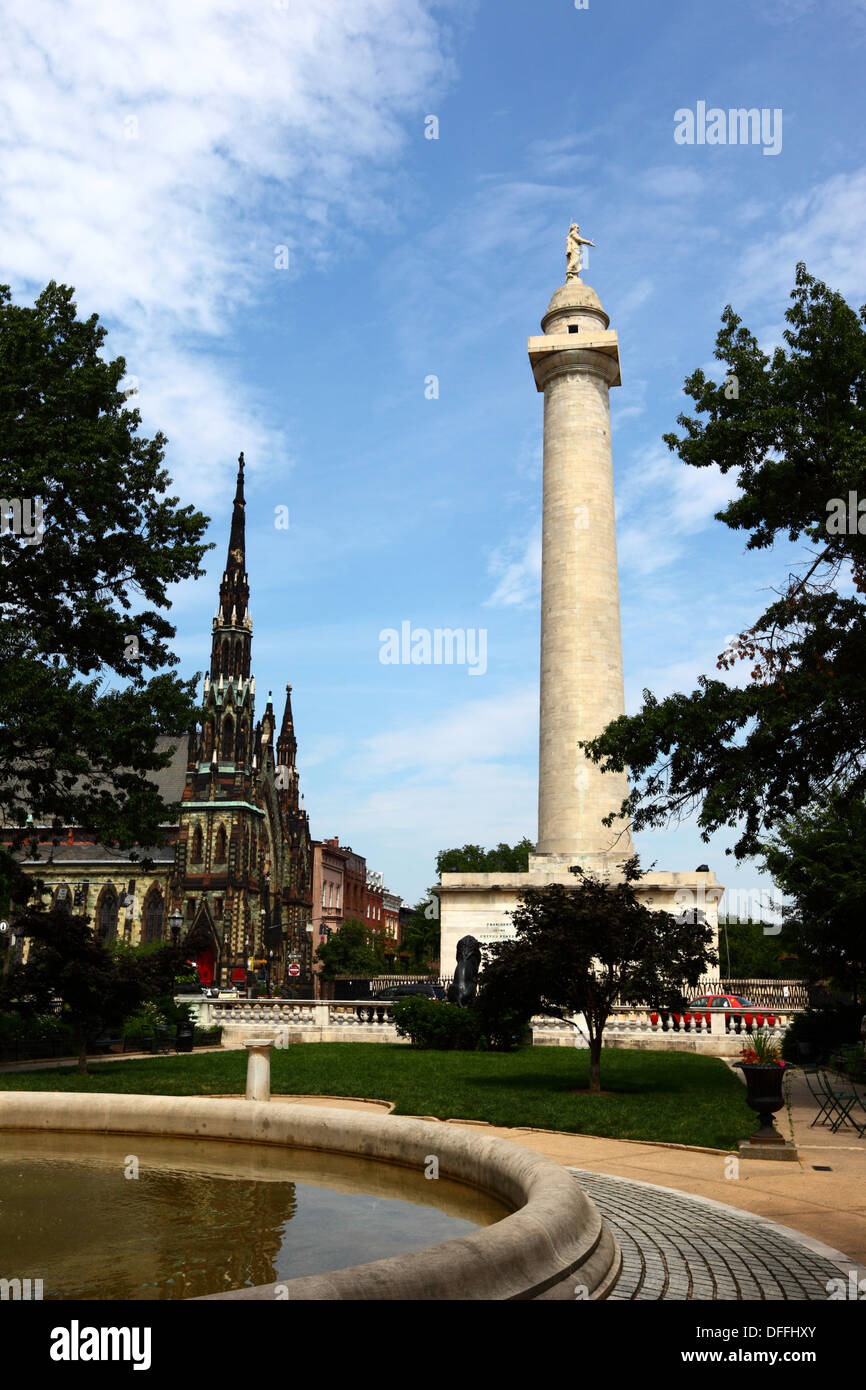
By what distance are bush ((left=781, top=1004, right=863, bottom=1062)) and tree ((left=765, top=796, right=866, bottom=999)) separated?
2.71ft

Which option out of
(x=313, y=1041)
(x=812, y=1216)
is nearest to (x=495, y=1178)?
(x=812, y=1216)

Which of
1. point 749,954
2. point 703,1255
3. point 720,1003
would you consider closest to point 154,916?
point 749,954

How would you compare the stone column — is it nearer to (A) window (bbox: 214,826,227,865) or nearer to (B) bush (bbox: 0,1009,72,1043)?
(B) bush (bbox: 0,1009,72,1043)

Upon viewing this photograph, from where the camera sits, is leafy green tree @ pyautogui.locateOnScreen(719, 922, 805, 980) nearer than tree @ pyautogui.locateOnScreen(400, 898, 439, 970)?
Yes

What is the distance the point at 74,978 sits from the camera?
2231 cm

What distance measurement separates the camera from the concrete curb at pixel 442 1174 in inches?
194

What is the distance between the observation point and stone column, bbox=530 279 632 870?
4131 cm

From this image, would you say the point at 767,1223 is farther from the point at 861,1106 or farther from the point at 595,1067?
the point at 595,1067

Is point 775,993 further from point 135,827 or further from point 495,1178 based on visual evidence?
point 495,1178

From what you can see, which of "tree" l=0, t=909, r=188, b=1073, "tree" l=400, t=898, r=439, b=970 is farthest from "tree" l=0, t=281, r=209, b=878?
"tree" l=400, t=898, r=439, b=970

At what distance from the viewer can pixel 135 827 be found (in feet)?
77.7

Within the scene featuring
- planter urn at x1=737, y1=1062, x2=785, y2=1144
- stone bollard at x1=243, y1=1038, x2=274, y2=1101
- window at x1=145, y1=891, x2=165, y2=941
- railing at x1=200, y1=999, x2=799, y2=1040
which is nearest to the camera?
planter urn at x1=737, y1=1062, x2=785, y2=1144

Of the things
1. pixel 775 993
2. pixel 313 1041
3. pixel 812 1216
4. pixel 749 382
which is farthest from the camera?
pixel 775 993
